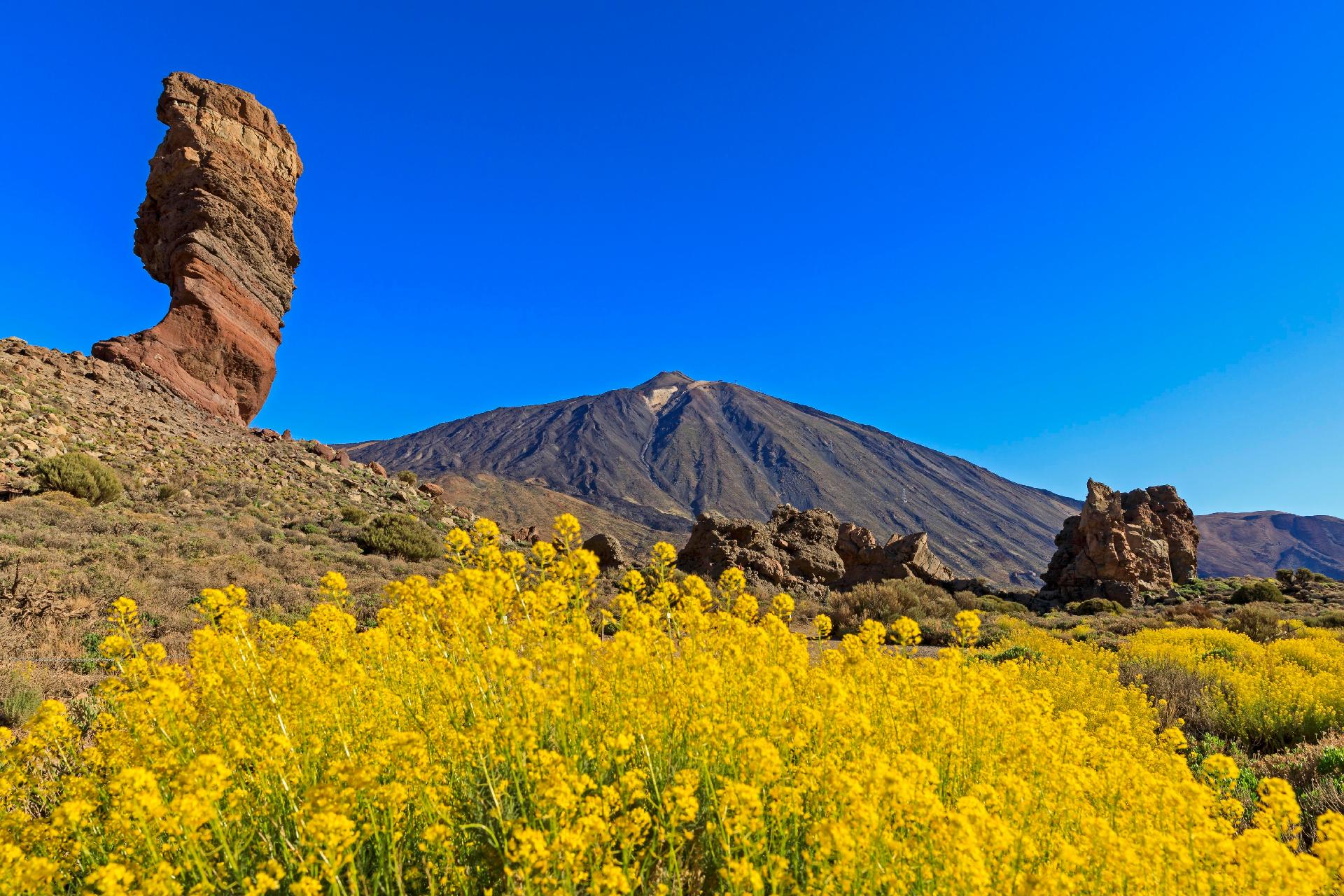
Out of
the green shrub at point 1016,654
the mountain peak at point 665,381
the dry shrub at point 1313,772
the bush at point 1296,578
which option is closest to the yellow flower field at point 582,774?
the dry shrub at point 1313,772

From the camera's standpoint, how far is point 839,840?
1.97 meters

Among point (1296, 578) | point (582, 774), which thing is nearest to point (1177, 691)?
point (582, 774)

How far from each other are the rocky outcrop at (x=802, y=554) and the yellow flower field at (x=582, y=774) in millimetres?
15944

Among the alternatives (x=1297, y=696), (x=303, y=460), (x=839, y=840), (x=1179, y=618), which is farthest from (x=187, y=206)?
(x=1179, y=618)

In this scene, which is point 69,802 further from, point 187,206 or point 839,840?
point 187,206

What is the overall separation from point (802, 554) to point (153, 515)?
1884cm

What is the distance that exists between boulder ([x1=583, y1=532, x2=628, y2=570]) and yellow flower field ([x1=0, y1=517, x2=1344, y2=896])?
50.8 ft

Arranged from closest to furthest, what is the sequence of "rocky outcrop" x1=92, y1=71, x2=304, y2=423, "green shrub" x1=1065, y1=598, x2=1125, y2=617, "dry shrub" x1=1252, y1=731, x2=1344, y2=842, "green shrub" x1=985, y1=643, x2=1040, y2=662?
1. "dry shrub" x1=1252, y1=731, x2=1344, y2=842
2. "green shrub" x1=985, y1=643, x2=1040, y2=662
3. "green shrub" x1=1065, y1=598, x2=1125, y2=617
4. "rocky outcrop" x1=92, y1=71, x2=304, y2=423

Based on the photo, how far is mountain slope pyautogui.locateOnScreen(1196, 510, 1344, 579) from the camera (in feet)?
416

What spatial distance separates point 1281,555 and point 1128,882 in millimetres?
193086

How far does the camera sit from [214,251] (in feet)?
92.5

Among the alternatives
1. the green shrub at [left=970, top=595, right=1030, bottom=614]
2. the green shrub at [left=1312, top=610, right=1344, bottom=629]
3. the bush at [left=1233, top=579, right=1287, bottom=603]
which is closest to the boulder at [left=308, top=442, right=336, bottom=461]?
the green shrub at [left=970, top=595, right=1030, bottom=614]

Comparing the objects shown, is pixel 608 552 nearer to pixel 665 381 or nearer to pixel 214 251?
pixel 214 251

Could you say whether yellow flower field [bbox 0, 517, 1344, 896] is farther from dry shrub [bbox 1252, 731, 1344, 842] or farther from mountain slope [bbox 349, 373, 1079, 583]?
mountain slope [bbox 349, 373, 1079, 583]
